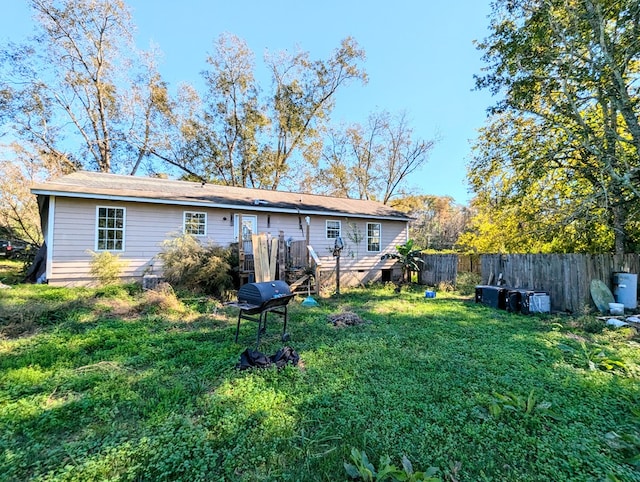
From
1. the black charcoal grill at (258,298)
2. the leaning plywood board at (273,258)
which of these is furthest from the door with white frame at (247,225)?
the black charcoal grill at (258,298)

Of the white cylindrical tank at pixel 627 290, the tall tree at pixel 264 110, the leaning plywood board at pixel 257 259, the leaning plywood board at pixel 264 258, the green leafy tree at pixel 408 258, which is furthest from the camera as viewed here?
the tall tree at pixel 264 110

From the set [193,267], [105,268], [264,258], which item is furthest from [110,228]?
[264,258]

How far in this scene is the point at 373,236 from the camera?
1339 cm

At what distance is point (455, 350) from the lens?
4.75 meters

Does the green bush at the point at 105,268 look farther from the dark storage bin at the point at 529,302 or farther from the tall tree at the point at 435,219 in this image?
the tall tree at the point at 435,219

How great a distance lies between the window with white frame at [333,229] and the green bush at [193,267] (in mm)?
5140

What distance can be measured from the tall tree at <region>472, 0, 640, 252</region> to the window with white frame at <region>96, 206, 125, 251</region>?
12674 mm

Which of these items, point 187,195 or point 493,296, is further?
point 187,195

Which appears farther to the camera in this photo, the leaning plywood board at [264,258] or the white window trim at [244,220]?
the white window trim at [244,220]

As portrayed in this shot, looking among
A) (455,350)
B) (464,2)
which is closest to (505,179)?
(464,2)

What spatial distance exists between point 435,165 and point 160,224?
20800 mm

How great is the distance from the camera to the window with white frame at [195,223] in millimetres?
9766

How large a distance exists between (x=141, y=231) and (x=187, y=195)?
195 centimetres

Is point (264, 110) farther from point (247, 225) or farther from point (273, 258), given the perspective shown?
point (273, 258)
